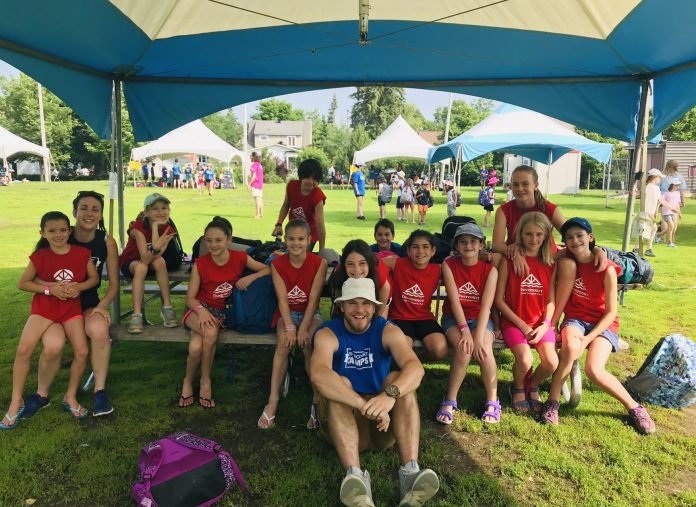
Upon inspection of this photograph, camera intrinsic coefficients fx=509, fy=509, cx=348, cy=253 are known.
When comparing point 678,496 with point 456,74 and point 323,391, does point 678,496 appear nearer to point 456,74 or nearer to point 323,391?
point 323,391

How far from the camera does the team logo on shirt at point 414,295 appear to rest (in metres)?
4.31

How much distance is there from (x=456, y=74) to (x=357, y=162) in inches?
786

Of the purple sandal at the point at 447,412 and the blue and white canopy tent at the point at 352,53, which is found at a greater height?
the blue and white canopy tent at the point at 352,53

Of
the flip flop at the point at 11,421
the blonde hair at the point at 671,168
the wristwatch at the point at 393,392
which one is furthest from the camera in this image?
the blonde hair at the point at 671,168

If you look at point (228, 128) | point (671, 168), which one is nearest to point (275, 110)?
point (228, 128)

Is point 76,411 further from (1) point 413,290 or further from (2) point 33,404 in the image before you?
(1) point 413,290

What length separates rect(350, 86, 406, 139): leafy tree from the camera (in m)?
81.8

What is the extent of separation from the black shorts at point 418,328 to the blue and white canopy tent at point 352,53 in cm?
257

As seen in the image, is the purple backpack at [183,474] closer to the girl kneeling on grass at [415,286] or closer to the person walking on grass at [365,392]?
the person walking on grass at [365,392]

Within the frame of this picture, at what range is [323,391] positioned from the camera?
3096mm

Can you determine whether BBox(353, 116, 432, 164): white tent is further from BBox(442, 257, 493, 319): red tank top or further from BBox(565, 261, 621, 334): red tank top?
BBox(565, 261, 621, 334): red tank top

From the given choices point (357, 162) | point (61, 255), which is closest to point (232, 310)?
point (61, 255)

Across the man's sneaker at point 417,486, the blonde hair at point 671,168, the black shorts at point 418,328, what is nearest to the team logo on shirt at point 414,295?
the black shorts at point 418,328

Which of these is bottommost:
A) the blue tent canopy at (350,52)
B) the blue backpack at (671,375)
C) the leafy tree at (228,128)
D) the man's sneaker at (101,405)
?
the man's sneaker at (101,405)
